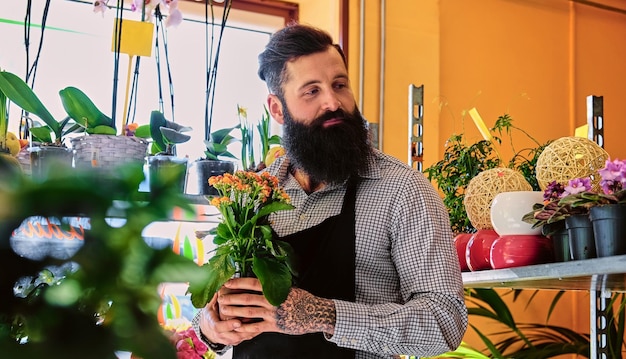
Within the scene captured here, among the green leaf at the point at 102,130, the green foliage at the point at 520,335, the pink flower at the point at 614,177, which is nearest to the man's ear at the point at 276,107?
the green leaf at the point at 102,130

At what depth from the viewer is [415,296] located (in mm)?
1606

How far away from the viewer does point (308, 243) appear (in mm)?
1684

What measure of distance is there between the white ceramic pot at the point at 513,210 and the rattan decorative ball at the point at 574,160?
7 cm

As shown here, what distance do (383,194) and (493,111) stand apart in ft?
8.17

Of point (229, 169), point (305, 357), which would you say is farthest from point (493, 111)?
point (305, 357)

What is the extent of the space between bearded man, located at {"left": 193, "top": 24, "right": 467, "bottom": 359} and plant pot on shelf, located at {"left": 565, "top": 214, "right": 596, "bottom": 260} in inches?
9.8

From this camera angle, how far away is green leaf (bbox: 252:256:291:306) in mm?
1395

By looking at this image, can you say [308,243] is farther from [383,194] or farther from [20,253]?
[20,253]

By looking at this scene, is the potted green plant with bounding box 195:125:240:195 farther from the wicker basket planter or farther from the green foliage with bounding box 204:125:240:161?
the wicker basket planter

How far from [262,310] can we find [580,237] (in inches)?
26.4

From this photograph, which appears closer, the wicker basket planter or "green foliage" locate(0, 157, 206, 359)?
"green foliage" locate(0, 157, 206, 359)

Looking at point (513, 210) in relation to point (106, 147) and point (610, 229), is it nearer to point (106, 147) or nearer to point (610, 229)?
point (610, 229)

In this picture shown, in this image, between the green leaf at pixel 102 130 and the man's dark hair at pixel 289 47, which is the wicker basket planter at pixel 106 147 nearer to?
the green leaf at pixel 102 130

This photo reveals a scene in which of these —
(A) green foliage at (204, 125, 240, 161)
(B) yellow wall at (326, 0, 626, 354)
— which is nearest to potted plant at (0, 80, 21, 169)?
(A) green foliage at (204, 125, 240, 161)
